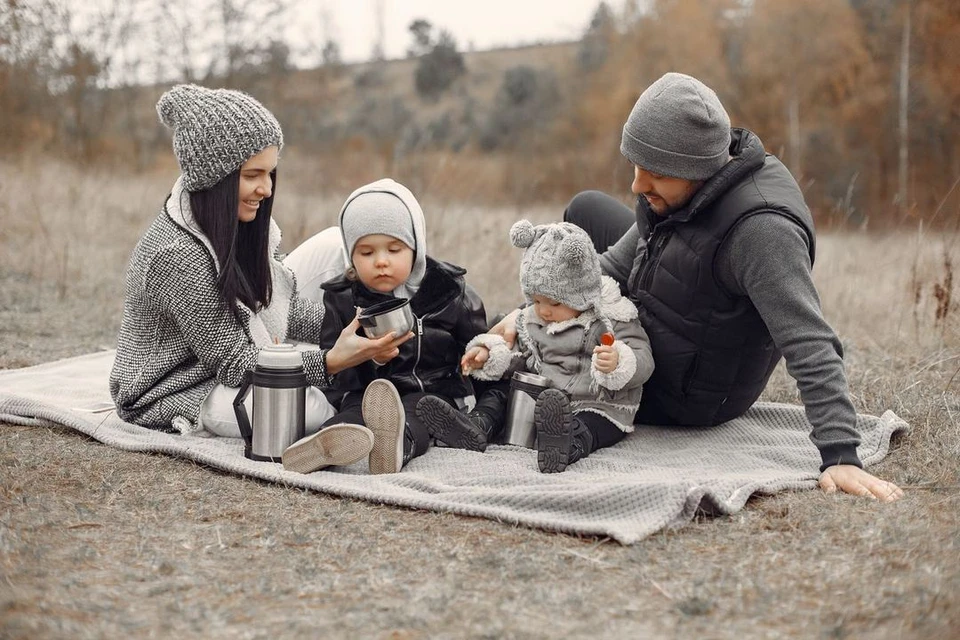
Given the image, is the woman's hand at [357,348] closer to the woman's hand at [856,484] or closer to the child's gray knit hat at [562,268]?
the child's gray knit hat at [562,268]

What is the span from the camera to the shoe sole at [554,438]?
10.3ft

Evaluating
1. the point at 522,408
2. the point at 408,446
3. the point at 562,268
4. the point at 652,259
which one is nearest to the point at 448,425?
the point at 408,446

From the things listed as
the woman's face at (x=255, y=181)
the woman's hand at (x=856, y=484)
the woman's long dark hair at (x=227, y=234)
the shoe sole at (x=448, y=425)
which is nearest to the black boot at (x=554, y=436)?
the shoe sole at (x=448, y=425)

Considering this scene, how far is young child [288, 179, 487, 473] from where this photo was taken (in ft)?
11.6

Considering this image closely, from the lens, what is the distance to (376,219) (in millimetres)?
3518

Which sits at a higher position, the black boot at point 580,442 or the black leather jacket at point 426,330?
the black leather jacket at point 426,330

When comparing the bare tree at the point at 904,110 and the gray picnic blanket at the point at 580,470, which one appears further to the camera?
the bare tree at the point at 904,110

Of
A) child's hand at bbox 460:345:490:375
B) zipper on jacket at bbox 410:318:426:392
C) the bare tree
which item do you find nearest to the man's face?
child's hand at bbox 460:345:490:375

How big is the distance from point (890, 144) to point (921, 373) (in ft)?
44.8

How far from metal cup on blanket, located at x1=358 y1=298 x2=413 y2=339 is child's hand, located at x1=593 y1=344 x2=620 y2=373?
2.22 feet

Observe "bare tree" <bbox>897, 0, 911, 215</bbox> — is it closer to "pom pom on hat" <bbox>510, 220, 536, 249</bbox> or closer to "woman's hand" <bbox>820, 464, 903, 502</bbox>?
"pom pom on hat" <bbox>510, 220, 536, 249</bbox>

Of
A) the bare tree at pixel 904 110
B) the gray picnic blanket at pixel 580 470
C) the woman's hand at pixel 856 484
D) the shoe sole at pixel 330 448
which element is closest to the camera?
the gray picnic blanket at pixel 580 470

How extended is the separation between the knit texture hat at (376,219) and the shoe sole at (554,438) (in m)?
0.88

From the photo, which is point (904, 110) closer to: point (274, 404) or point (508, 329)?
point (508, 329)
